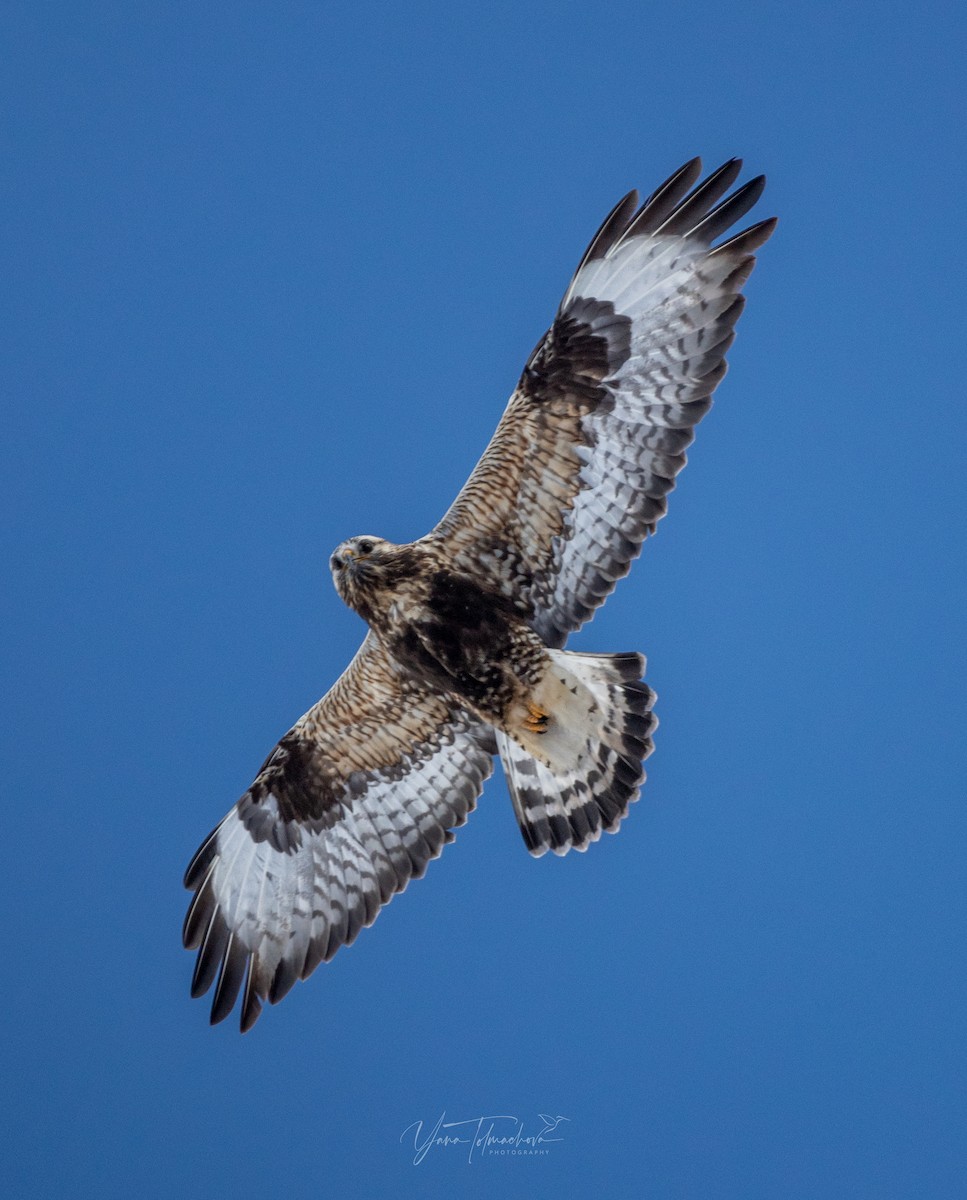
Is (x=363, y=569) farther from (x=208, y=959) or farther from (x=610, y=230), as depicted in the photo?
(x=208, y=959)

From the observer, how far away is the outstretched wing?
192 inches

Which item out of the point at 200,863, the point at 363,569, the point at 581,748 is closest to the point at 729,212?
the point at 363,569

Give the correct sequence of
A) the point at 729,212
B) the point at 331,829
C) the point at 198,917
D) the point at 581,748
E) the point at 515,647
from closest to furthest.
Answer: the point at 729,212 → the point at 515,647 → the point at 581,748 → the point at 198,917 → the point at 331,829

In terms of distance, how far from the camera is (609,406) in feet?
14.5

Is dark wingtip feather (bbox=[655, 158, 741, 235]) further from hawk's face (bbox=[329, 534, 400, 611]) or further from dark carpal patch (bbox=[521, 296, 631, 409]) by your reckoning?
hawk's face (bbox=[329, 534, 400, 611])

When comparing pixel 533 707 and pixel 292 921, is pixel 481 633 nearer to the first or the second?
pixel 533 707

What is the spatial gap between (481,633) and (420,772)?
2.53ft

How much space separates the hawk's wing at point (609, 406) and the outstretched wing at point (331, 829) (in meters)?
0.68

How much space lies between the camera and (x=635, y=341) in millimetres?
4379

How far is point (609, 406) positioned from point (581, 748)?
119cm

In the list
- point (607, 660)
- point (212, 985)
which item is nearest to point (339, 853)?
point (212, 985)

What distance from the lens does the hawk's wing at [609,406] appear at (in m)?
4.28

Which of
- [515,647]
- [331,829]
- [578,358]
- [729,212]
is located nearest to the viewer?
[729,212]

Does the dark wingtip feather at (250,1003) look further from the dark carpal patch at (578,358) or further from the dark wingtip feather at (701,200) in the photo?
the dark wingtip feather at (701,200)
